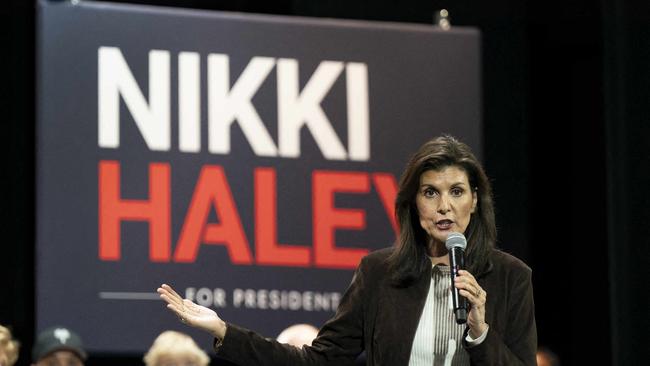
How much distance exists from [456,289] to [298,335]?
261 cm

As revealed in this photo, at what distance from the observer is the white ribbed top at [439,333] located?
9.59 ft

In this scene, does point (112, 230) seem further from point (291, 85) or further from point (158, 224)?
point (291, 85)

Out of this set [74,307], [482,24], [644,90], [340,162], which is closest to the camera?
[644,90]

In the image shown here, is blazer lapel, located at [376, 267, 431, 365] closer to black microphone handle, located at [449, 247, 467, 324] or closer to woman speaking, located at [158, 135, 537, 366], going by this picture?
woman speaking, located at [158, 135, 537, 366]

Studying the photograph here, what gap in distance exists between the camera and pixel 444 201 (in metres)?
2.96

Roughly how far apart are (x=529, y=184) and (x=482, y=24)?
0.83 metres

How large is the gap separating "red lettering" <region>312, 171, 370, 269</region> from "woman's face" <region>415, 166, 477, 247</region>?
301cm

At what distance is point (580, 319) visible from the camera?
6914 mm

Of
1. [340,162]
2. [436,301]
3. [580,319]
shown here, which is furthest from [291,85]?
[436,301]

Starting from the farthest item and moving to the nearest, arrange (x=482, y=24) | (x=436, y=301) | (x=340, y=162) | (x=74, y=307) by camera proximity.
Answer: (x=482, y=24)
(x=340, y=162)
(x=74, y=307)
(x=436, y=301)

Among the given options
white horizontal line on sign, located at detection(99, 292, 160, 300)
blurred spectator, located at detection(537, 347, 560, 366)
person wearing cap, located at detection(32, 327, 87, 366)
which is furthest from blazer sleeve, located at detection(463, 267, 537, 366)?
blurred spectator, located at detection(537, 347, 560, 366)

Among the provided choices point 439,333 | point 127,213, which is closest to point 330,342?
point 439,333

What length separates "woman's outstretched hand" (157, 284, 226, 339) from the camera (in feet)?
9.69
